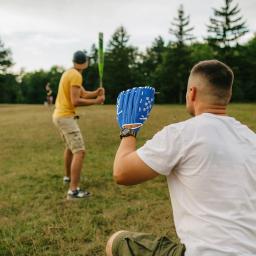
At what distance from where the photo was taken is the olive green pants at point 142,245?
257 centimetres

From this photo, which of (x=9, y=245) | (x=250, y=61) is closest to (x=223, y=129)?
(x=9, y=245)

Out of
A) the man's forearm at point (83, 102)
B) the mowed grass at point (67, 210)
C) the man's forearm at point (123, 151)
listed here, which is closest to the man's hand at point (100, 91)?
the man's forearm at point (83, 102)

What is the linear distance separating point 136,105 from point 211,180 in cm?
64

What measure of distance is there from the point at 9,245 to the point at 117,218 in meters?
1.39

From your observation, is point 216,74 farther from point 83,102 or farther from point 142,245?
point 83,102

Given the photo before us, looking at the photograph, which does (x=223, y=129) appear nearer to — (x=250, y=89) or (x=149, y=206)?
(x=149, y=206)

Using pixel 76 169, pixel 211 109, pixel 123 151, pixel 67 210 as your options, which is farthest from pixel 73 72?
pixel 211 109

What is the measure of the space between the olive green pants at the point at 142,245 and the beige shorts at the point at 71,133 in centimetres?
427

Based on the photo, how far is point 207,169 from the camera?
7.48 feet

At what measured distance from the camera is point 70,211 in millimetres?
5988

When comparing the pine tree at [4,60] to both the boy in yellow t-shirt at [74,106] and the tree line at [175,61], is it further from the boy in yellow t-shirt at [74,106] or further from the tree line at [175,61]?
the boy in yellow t-shirt at [74,106]

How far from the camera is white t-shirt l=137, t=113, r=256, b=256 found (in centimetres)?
227

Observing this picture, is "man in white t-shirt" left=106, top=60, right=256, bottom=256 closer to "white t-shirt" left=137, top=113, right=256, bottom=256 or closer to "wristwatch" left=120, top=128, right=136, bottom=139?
"white t-shirt" left=137, top=113, right=256, bottom=256

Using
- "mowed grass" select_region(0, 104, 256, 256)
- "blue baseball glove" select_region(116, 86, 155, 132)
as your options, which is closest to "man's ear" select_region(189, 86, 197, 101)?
"blue baseball glove" select_region(116, 86, 155, 132)
